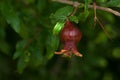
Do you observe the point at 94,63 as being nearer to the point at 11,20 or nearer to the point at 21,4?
the point at 21,4

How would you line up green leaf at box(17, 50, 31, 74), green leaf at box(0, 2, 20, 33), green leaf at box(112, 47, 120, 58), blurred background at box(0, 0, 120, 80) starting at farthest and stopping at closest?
1. green leaf at box(112, 47, 120, 58)
2. blurred background at box(0, 0, 120, 80)
3. green leaf at box(17, 50, 31, 74)
4. green leaf at box(0, 2, 20, 33)

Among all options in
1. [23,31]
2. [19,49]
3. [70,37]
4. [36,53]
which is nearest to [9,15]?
[23,31]

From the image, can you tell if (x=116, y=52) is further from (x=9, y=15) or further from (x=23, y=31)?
(x=9, y=15)

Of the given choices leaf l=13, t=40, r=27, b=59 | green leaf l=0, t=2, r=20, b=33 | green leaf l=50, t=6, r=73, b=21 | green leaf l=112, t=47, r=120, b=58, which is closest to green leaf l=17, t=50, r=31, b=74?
leaf l=13, t=40, r=27, b=59

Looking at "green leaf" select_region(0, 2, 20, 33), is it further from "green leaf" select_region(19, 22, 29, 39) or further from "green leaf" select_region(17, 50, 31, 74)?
"green leaf" select_region(17, 50, 31, 74)

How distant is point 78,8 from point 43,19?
0.64 meters

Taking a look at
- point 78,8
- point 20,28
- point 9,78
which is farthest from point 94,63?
point 78,8

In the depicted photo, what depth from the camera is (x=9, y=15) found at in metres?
2.45

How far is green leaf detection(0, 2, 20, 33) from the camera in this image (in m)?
2.45

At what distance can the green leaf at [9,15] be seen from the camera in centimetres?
245

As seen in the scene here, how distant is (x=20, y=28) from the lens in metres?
2.52

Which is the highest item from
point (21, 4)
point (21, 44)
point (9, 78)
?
point (21, 4)

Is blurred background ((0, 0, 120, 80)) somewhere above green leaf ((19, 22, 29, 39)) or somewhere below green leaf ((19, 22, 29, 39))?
below

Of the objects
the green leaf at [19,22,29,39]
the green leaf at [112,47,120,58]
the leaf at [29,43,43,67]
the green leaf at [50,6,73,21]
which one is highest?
the green leaf at [50,6,73,21]
